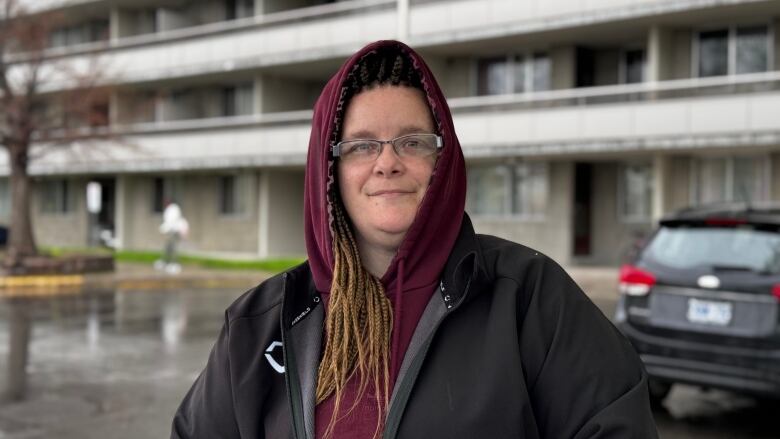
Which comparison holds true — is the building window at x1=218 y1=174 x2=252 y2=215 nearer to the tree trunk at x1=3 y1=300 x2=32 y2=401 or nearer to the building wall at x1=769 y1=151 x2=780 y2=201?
the tree trunk at x1=3 y1=300 x2=32 y2=401

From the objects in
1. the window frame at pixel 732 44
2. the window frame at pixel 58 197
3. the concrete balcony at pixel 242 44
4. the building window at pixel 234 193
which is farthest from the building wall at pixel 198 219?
the window frame at pixel 732 44

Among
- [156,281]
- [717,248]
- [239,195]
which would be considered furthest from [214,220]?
[717,248]

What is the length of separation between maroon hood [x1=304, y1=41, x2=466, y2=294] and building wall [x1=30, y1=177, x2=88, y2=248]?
3362 cm

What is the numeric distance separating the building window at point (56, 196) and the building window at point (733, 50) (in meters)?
25.6

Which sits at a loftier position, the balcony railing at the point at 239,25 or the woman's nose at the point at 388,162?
the balcony railing at the point at 239,25

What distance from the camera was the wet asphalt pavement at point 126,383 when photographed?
632 centimetres

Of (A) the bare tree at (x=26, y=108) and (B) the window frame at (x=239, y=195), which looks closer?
(A) the bare tree at (x=26, y=108)

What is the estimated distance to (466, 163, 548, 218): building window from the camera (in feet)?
75.4

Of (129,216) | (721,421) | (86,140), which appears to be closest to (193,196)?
(129,216)

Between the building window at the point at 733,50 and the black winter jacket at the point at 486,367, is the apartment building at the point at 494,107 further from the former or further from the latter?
the black winter jacket at the point at 486,367

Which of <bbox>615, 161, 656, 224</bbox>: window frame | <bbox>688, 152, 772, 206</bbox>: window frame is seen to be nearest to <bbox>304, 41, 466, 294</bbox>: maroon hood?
<bbox>688, 152, 772, 206</bbox>: window frame

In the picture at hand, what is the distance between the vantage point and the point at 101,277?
19219mm

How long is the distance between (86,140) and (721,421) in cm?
1879

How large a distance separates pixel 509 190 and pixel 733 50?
699 centimetres
